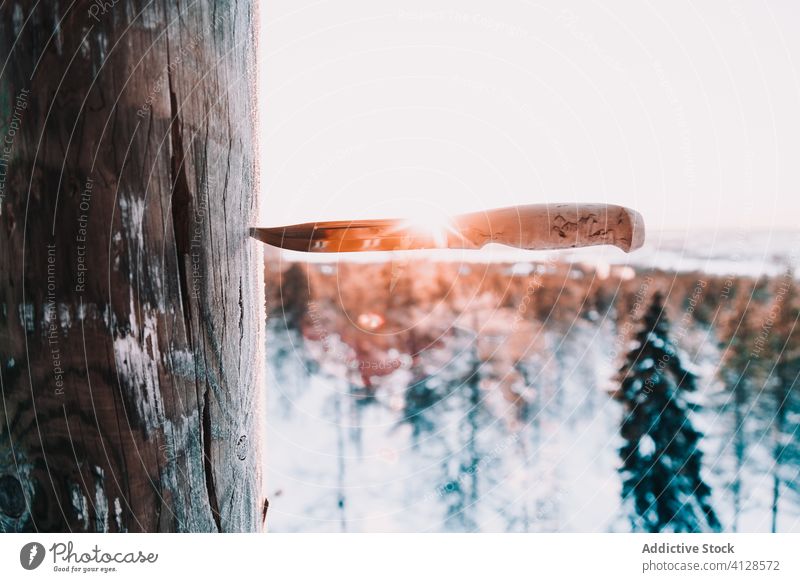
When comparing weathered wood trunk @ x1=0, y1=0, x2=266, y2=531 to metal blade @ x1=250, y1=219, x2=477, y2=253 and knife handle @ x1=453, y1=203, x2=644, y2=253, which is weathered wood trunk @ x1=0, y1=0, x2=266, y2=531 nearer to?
metal blade @ x1=250, y1=219, x2=477, y2=253

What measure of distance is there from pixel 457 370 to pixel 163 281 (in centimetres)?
1003

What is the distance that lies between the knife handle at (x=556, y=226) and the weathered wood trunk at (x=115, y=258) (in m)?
0.30

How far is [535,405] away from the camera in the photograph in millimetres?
11398

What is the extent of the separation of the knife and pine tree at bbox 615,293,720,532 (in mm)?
5519

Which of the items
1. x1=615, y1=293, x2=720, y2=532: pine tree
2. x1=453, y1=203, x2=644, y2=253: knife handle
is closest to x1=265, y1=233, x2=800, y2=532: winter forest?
x1=615, y1=293, x2=720, y2=532: pine tree

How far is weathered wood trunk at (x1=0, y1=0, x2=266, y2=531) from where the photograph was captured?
0.50 meters

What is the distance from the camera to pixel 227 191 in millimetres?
571

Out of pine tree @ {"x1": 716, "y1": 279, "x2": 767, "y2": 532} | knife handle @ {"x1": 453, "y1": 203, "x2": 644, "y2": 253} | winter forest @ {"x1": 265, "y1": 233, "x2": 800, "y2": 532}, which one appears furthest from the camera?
pine tree @ {"x1": 716, "y1": 279, "x2": 767, "y2": 532}

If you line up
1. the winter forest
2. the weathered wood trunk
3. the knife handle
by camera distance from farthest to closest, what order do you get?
the winter forest → the knife handle → the weathered wood trunk
